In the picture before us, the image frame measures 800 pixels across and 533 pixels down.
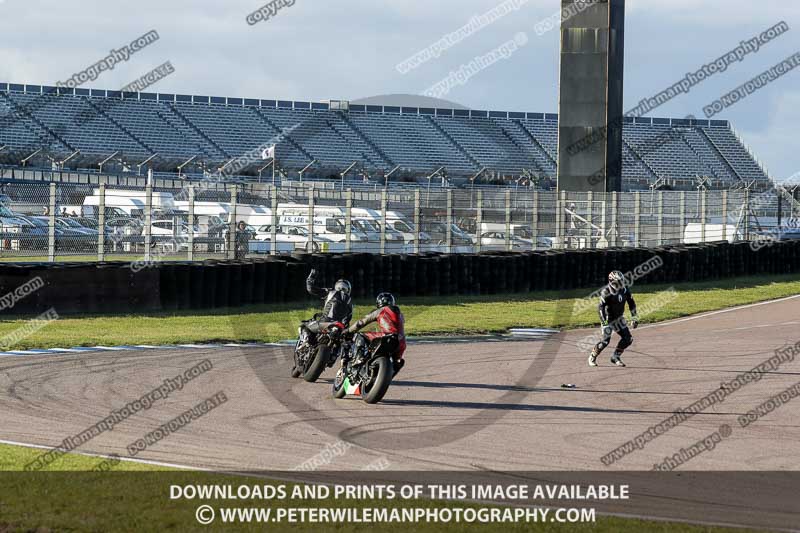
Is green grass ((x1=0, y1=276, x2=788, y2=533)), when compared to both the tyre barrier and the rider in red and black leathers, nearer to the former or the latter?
the tyre barrier

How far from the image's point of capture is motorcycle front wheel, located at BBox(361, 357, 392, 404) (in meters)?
12.3

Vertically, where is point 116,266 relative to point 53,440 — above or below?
above

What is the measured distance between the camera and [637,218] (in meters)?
31.5

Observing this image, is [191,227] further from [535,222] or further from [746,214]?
[746,214]

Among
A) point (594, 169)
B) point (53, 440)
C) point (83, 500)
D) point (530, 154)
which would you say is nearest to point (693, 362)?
point (53, 440)

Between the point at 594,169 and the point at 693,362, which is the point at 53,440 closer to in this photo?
the point at 693,362

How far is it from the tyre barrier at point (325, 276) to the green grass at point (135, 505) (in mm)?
11385

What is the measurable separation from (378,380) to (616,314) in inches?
212

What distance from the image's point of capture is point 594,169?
3478 cm

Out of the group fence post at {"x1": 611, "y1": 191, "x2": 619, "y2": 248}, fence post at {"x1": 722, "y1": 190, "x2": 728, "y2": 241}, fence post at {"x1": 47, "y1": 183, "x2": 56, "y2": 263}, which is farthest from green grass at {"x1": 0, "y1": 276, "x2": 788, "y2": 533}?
fence post at {"x1": 611, "y1": 191, "x2": 619, "y2": 248}

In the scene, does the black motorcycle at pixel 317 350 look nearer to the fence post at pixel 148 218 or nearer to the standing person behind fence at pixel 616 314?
the standing person behind fence at pixel 616 314

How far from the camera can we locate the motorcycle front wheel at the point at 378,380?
484 inches

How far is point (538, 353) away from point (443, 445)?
24.4 feet

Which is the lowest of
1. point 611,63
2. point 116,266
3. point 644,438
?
point 644,438
